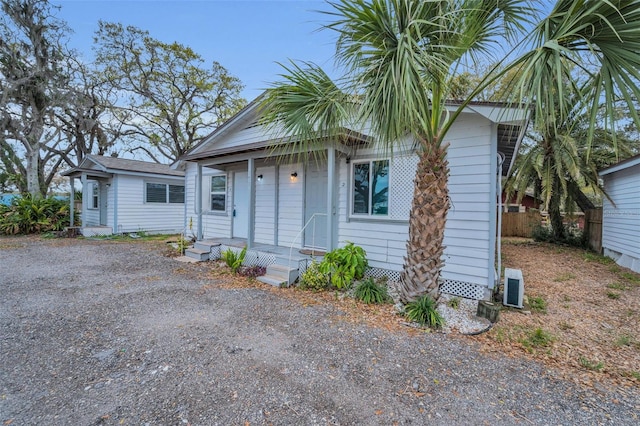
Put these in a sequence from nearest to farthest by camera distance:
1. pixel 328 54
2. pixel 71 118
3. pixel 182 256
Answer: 1. pixel 328 54
2. pixel 182 256
3. pixel 71 118

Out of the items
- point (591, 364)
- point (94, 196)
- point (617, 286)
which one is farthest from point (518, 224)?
point (94, 196)

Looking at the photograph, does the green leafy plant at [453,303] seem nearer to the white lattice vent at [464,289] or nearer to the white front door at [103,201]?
the white lattice vent at [464,289]

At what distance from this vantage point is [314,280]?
555 centimetres

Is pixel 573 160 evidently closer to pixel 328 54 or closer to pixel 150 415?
pixel 328 54

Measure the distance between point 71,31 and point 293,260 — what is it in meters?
20.8

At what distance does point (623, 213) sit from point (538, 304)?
18.7 ft

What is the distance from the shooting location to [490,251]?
4.94m

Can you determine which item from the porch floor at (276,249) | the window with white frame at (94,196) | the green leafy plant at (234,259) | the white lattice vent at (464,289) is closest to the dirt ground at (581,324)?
the white lattice vent at (464,289)

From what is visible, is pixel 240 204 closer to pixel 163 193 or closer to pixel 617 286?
pixel 163 193

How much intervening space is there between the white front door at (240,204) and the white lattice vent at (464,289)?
5.89 metres

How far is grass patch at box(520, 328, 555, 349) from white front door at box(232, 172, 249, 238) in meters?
7.21

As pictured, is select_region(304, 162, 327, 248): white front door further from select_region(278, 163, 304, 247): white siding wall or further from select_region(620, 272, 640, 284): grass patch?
select_region(620, 272, 640, 284): grass patch

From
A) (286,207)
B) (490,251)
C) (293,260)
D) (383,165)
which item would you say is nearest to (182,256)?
(286,207)

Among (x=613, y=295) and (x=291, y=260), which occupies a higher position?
(x=291, y=260)
